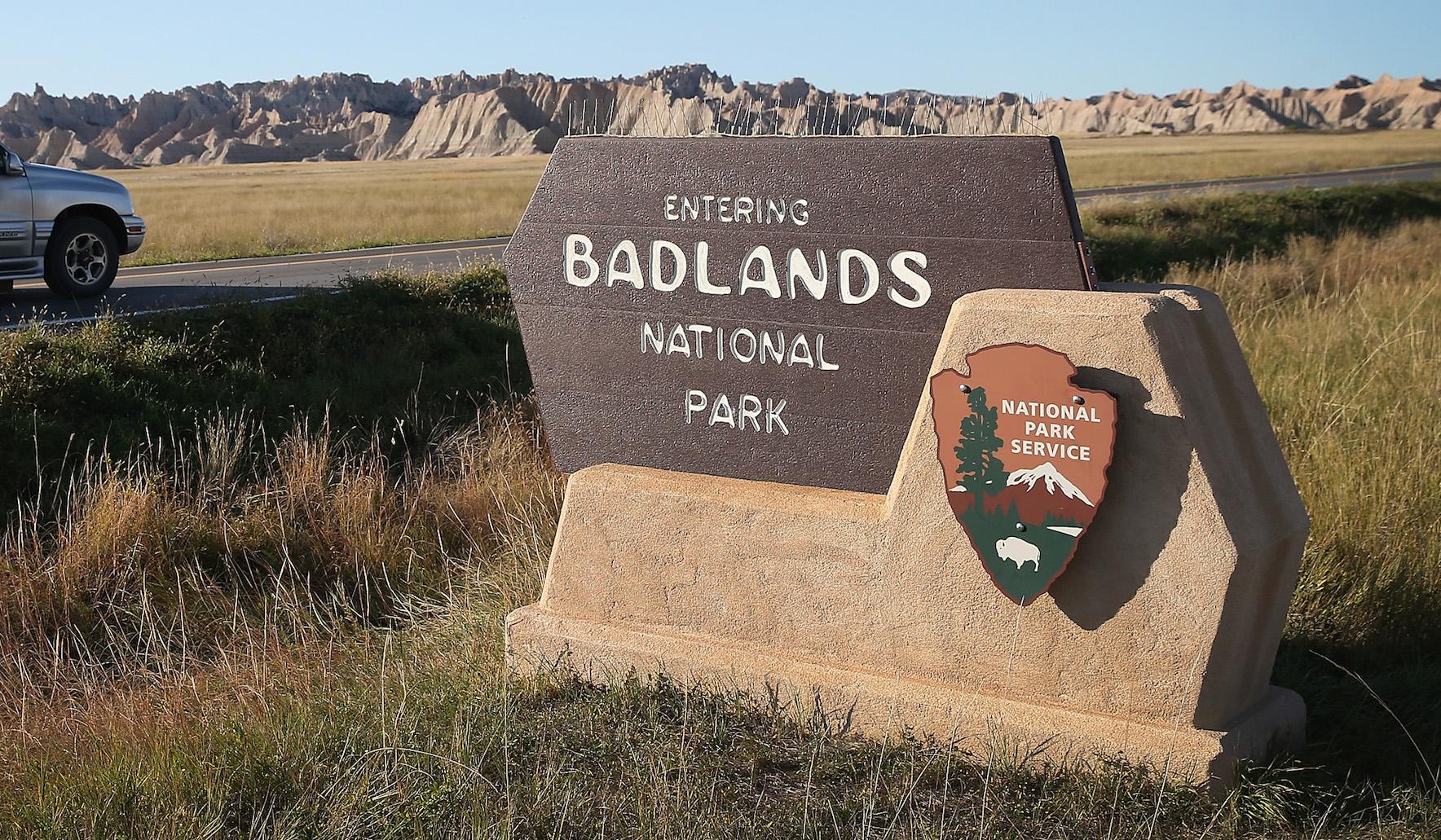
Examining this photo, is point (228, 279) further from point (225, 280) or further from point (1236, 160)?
point (1236, 160)

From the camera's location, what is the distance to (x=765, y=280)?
12.8ft

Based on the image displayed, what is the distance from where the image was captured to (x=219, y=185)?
48.0 metres

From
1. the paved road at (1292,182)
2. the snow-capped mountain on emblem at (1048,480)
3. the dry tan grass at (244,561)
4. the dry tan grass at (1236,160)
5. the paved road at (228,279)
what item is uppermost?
the dry tan grass at (1236,160)

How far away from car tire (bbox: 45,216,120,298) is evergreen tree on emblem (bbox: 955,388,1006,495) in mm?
11018

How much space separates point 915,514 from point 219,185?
49.5 m

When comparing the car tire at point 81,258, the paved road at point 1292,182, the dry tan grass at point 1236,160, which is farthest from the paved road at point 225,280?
the dry tan grass at point 1236,160

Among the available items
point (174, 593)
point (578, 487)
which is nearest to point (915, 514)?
point (578, 487)

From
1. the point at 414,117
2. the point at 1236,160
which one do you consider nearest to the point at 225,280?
the point at 1236,160

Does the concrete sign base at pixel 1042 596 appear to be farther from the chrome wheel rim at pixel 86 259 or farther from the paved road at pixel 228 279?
the chrome wheel rim at pixel 86 259

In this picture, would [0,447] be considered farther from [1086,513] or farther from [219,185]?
[219,185]

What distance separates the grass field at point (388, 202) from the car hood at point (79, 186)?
5.08 metres

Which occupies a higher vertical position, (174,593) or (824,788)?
(824,788)

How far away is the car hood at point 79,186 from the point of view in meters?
11.6

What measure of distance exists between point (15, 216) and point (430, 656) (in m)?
9.27
